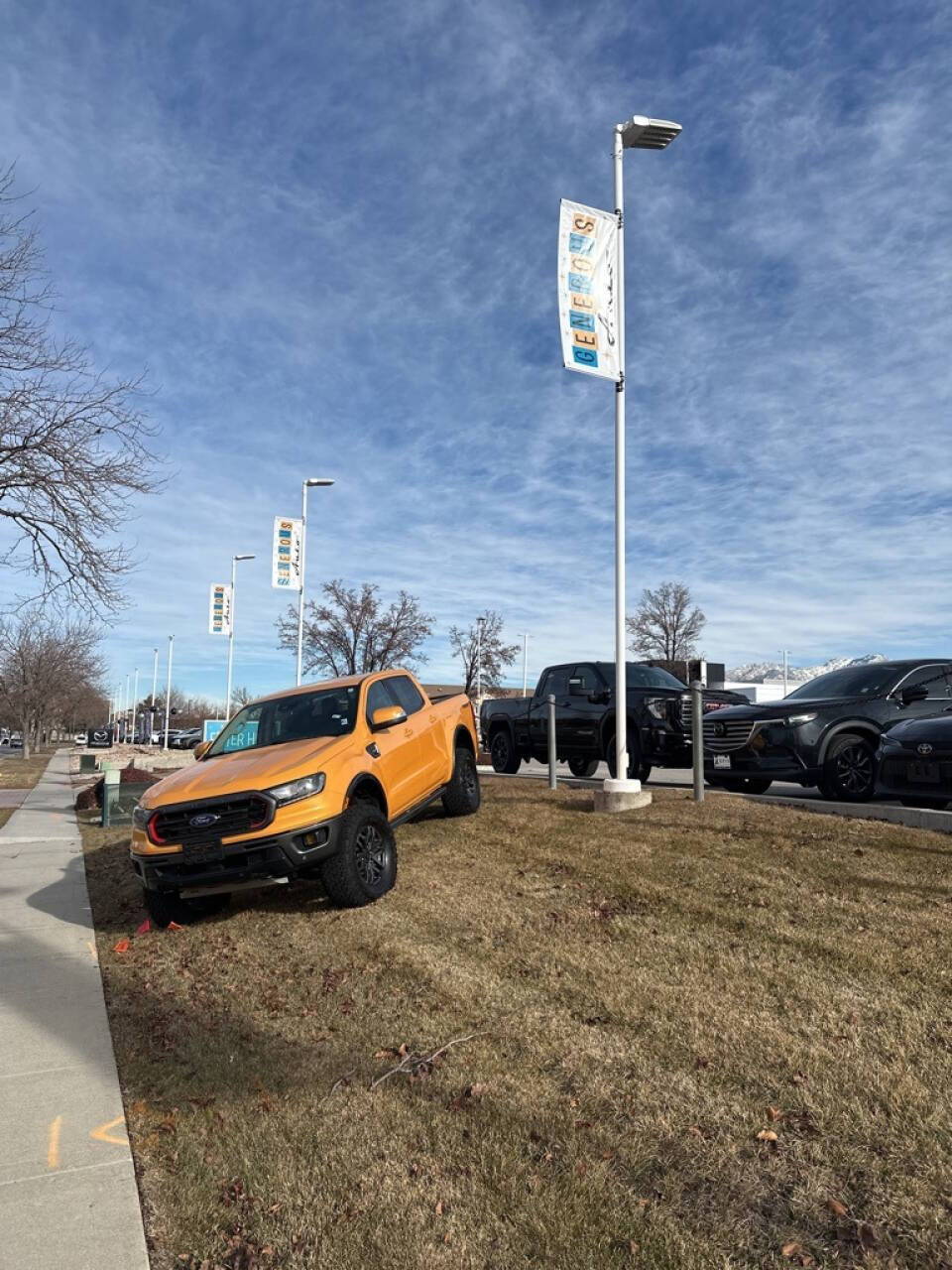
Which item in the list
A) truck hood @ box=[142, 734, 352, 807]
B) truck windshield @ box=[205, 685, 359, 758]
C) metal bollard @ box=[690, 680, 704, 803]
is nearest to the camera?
truck hood @ box=[142, 734, 352, 807]

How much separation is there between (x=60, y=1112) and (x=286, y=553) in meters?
24.6

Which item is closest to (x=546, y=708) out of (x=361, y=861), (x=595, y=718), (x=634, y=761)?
(x=595, y=718)

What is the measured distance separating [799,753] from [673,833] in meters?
2.60

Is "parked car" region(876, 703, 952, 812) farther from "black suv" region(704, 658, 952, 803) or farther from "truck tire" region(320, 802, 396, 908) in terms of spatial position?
"truck tire" region(320, 802, 396, 908)

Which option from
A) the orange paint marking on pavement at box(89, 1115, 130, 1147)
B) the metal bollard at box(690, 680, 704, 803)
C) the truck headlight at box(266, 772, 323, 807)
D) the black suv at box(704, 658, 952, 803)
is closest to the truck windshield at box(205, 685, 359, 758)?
the truck headlight at box(266, 772, 323, 807)

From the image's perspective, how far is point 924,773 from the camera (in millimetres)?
8398

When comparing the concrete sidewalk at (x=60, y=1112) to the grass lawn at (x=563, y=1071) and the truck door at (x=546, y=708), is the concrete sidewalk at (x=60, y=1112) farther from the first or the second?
the truck door at (x=546, y=708)

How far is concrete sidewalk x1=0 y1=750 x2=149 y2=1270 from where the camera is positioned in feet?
9.16

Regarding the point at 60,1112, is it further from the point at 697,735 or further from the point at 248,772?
the point at 697,735

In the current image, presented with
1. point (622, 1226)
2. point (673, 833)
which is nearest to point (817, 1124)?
point (622, 1226)

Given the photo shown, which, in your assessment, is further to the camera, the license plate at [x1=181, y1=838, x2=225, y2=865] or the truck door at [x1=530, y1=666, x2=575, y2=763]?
the truck door at [x1=530, y1=666, x2=575, y2=763]

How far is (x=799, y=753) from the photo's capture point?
10.0 metres

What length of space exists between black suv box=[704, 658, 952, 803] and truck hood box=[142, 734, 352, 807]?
5.41 metres

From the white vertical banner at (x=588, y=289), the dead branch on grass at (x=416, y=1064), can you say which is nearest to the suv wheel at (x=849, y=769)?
the white vertical banner at (x=588, y=289)
